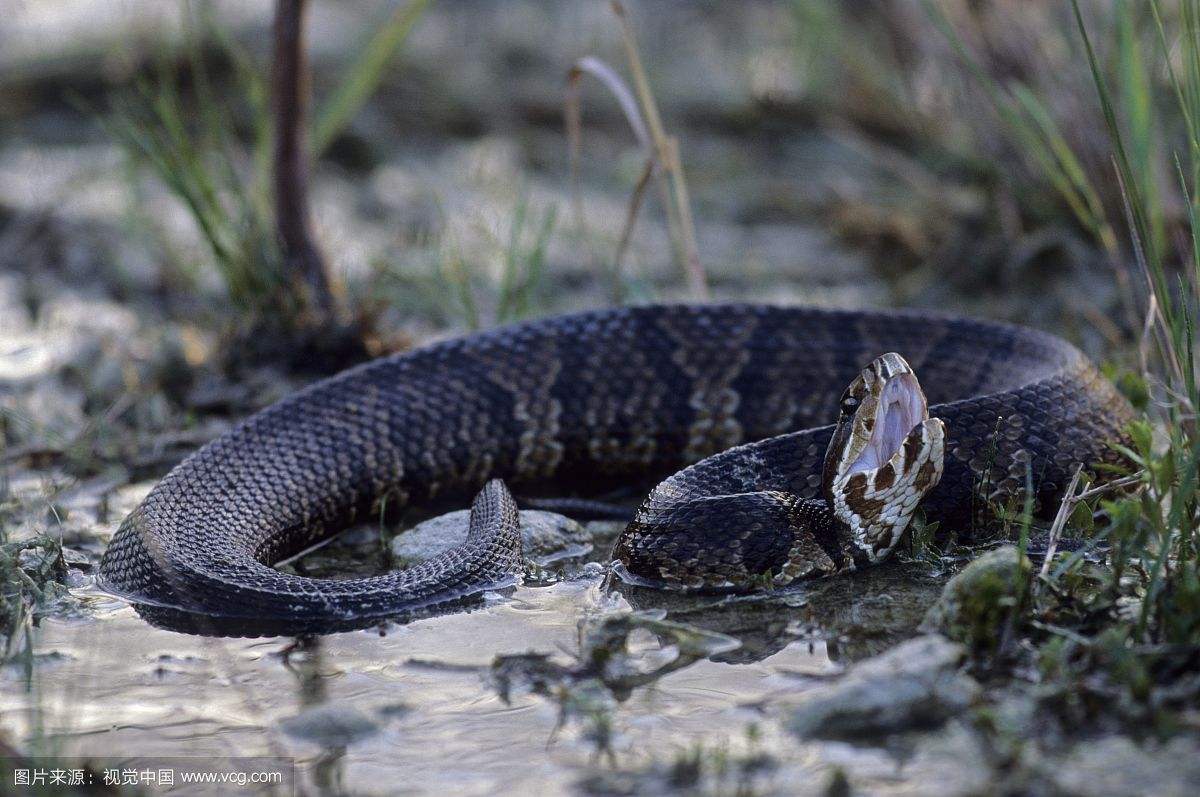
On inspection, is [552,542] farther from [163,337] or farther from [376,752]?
[163,337]

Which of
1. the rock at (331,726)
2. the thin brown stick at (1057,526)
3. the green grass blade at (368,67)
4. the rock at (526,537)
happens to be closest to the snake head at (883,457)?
the thin brown stick at (1057,526)

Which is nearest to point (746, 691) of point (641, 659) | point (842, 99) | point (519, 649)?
point (641, 659)

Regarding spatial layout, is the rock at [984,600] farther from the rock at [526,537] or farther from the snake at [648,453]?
the rock at [526,537]

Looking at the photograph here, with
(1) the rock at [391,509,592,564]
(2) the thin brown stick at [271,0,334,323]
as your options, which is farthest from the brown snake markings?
(2) the thin brown stick at [271,0,334,323]

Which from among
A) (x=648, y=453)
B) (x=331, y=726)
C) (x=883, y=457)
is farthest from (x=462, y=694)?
(x=648, y=453)

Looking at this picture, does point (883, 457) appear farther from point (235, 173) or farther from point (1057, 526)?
point (235, 173)

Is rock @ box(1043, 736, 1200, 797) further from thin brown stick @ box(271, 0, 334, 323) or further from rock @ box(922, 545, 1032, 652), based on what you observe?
thin brown stick @ box(271, 0, 334, 323)
